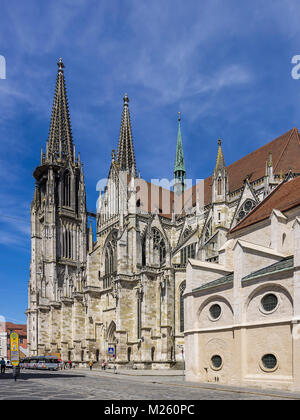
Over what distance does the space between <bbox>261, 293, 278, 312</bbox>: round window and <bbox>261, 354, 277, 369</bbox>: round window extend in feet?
5.94

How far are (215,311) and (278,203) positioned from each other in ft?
24.8

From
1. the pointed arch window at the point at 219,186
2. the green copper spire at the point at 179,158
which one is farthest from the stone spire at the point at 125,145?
the pointed arch window at the point at 219,186

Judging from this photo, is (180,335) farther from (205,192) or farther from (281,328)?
(281,328)

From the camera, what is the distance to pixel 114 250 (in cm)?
4672

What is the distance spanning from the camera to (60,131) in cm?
6556

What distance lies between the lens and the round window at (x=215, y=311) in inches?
798

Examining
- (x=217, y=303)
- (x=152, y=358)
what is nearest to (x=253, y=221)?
(x=217, y=303)

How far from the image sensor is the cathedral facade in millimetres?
35875

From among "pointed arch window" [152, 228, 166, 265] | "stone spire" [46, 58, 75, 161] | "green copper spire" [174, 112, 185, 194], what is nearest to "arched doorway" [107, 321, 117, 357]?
"pointed arch window" [152, 228, 166, 265]

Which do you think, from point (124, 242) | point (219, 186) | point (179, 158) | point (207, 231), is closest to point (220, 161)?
point (219, 186)

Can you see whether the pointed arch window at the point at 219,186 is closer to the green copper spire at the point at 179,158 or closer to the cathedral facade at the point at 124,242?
the cathedral facade at the point at 124,242

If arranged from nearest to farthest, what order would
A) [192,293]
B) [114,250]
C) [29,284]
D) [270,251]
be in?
[270,251]
[192,293]
[114,250]
[29,284]
